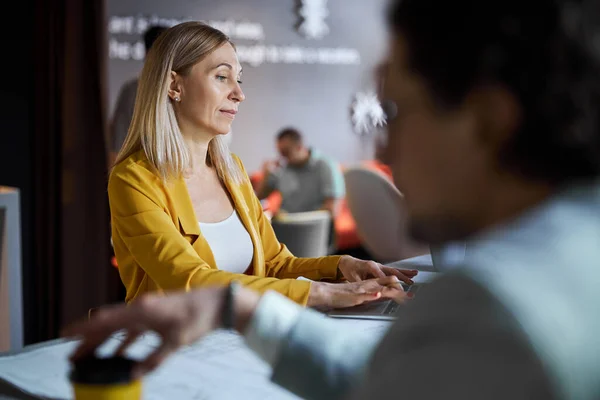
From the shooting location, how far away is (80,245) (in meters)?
3.89

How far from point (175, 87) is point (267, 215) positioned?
0.61 meters

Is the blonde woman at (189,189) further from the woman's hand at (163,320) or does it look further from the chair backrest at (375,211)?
the chair backrest at (375,211)

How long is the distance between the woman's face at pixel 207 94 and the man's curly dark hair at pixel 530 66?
1422mm

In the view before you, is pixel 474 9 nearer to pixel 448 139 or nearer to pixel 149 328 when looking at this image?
pixel 448 139

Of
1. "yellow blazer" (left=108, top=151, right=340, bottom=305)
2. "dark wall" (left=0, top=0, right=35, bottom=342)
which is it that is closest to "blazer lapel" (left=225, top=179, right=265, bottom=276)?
"yellow blazer" (left=108, top=151, right=340, bottom=305)

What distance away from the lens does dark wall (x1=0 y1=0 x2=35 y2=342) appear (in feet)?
12.2

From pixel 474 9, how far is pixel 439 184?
0.47 feet

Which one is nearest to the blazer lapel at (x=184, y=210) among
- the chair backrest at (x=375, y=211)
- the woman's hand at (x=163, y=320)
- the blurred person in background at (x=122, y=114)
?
the woman's hand at (x=163, y=320)

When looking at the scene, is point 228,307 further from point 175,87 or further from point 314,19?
point 314,19

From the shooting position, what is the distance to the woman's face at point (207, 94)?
1.96 metres

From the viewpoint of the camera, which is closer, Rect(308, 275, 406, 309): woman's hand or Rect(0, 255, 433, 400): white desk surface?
Rect(0, 255, 433, 400): white desk surface

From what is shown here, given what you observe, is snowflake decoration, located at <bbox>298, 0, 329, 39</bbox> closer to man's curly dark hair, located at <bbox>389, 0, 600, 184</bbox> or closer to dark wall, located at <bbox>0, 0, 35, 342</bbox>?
dark wall, located at <bbox>0, 0, 35, 342</bbox>

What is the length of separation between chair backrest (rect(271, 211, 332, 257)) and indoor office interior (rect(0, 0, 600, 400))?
0.01 m

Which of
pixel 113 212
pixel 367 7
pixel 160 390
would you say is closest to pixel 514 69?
pixel 160 390
